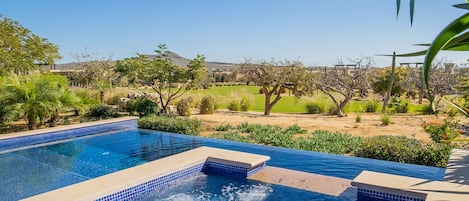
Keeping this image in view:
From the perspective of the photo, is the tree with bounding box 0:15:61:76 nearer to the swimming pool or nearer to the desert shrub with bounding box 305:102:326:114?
the swimming pool

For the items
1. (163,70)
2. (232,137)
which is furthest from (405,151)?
(163,70)


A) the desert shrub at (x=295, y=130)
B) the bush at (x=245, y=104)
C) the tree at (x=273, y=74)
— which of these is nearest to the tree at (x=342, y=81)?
the tree at (x=273, y=74)

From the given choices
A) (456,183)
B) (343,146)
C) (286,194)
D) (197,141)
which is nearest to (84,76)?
(197,141)

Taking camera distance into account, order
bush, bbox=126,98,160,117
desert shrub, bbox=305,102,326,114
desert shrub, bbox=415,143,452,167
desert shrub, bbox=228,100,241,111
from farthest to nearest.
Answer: desert shrub, bbox=228,100,241,111 → desert shrub, bbox=305,102,326,114 → bush, bbox=126,98,160,117 → desert shrub, bbox=415,143,452,167

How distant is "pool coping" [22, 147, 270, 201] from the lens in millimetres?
4945

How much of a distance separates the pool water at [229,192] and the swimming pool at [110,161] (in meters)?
1.37

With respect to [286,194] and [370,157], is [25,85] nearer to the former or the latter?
[286,194]

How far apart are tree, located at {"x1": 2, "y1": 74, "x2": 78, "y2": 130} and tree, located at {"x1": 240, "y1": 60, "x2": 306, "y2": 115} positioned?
8795mm

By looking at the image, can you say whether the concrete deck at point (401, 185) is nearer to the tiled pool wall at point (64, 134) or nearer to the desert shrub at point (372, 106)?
the tiled pool wall at point (64, 134)

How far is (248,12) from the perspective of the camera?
1827 cm

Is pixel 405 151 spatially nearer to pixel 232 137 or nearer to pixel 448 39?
pixel 232 137

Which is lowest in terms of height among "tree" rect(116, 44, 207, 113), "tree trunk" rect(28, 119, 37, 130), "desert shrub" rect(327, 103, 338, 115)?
"tree trunk" rect(28, 119, 37, 130)

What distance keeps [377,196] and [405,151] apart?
A: 2.77 m

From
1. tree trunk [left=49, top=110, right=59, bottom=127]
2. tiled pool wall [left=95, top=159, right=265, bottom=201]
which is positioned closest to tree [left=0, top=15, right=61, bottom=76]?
tree trunk [left=49, top=110, right=59, bottom=127]
